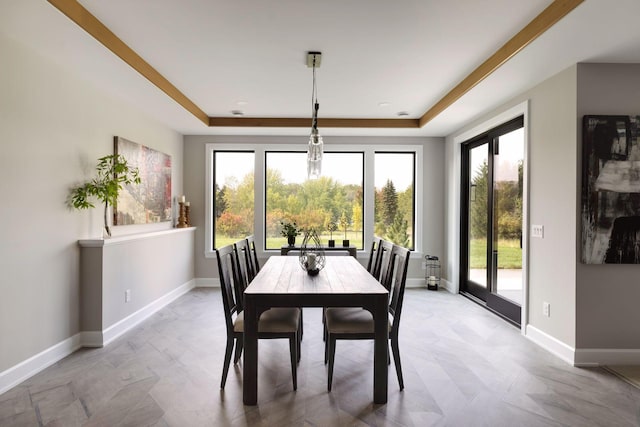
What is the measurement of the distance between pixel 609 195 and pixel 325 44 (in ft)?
8.33

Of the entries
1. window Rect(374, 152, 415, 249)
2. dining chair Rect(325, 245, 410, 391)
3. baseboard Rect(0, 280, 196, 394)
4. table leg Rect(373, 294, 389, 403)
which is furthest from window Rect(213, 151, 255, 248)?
table leg Rect(373, 294, 389, 403)

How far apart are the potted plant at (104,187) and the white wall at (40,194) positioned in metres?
0.08

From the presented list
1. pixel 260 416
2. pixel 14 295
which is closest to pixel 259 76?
pixel 14 295

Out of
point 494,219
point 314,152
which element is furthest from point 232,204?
point 494,219

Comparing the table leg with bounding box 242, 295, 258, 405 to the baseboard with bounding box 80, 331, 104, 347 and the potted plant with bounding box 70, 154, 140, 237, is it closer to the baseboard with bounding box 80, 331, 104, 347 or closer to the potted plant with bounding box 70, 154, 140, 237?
the baseboard with bounding box 80, 331, 104, 347

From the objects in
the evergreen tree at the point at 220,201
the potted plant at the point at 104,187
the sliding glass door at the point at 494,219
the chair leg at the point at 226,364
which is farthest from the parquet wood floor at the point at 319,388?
the evergreen tree at the point at 220,201

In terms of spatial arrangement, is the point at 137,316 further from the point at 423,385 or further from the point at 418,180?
the point at 418,180

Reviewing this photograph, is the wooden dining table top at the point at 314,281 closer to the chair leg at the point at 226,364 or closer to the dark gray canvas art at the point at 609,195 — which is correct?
the chair leg at the point at 226,364

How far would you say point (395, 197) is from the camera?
19.8 ft

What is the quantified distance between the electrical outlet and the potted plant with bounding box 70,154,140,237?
3.91 m

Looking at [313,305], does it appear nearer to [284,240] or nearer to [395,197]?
[284,240]

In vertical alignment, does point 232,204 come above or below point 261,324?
above

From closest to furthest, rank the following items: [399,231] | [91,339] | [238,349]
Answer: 1. [238,349]
2. [91,339]
3. [399,231]

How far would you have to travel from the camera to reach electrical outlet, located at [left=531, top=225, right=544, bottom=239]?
10.9 feet
